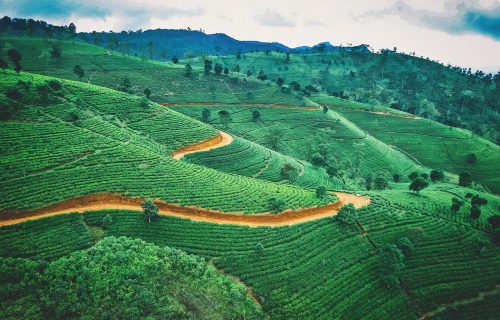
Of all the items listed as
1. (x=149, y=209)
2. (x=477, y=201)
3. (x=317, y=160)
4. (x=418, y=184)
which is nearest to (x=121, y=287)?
(x=149, y=209)

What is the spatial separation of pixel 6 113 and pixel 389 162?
101793mm

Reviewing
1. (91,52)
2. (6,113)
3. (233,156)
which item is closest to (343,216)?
(233,156)

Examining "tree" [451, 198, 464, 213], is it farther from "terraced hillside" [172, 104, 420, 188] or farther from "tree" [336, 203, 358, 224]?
"terraced hillside" [172, 104, 420, 188]

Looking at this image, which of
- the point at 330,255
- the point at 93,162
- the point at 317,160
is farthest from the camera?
the point at 317,160

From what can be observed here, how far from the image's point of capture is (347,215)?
5197cm

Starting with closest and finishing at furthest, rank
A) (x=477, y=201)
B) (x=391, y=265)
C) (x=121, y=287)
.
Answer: (x=121, y=287) → (x=391, y=265) → (x=477, y=201)

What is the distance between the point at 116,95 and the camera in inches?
3484

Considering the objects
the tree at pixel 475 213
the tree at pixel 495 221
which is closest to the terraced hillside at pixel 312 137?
the tree at pixel 475 213

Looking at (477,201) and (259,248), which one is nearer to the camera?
(259,248)

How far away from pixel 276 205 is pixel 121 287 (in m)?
25.6

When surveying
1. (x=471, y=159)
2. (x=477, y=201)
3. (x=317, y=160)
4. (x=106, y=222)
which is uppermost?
(x=477, y=201)

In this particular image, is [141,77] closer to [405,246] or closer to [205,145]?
[205,145]

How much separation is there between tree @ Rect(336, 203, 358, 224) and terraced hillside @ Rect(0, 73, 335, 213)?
4.97 meters

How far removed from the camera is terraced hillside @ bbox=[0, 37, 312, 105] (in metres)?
126
